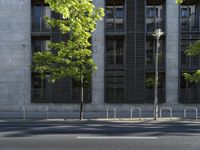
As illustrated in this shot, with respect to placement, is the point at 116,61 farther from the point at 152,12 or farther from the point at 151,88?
the point at 152,12

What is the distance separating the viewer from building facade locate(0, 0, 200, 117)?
33969 millimetres

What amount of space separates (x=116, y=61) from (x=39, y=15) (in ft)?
27.0

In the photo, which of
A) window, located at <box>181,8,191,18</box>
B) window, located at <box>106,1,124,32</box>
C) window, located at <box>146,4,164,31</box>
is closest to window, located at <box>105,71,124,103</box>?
window, located at <box>106,1,124,32</box>

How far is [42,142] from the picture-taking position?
37.4ft

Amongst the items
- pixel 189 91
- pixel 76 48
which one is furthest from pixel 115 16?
pixel 76 48

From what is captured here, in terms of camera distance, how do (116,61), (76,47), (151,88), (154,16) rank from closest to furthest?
(76,47) → (151,88) → (116,61) → (154,16)

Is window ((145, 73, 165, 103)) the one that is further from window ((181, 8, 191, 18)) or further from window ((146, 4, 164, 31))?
window ((181, 8, 191, 18))

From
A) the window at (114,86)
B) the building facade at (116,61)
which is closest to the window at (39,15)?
the building facade at (116,61)

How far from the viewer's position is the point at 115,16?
3484 cm

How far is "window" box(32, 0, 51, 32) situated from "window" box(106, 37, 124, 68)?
579 cm

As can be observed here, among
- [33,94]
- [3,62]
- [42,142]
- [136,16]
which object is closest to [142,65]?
[136,16]

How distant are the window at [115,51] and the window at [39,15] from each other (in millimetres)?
5788

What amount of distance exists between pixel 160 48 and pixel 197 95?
5392mm

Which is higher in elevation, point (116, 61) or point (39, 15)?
point (39, 15)
